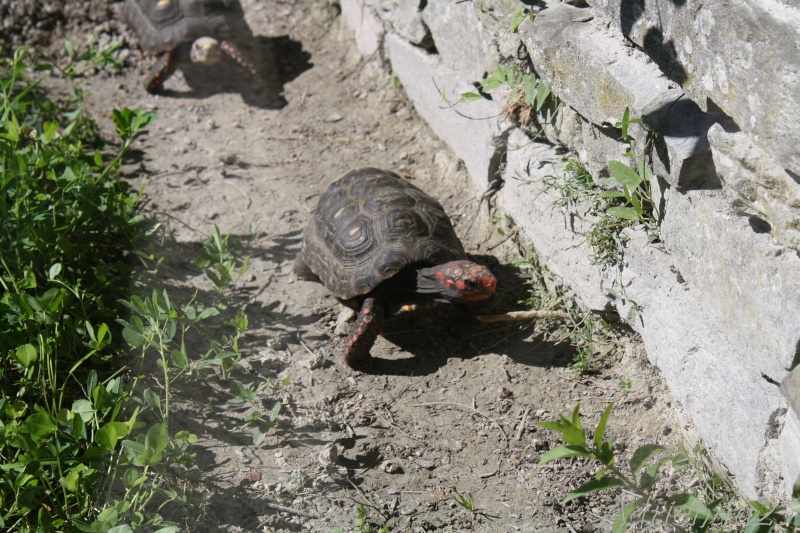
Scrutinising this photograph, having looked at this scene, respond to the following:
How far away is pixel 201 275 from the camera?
430 cm

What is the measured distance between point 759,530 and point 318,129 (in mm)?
4236

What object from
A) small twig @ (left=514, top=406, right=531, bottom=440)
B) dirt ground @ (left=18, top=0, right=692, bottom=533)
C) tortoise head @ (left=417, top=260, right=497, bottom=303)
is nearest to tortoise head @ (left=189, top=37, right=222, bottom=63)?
dirt ground @ (left=18, top=0, right=692, bottom=533)

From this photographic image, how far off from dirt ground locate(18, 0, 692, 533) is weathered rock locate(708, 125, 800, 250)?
1111 mm

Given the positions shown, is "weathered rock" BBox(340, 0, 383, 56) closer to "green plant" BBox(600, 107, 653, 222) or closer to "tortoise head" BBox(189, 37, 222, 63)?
"tortoise head" BBox(189, 37, 222, 63)

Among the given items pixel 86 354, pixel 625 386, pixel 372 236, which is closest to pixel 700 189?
pixel 625 386

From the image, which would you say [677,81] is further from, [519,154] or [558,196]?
[519,154]

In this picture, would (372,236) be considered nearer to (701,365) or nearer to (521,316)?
(521,316)

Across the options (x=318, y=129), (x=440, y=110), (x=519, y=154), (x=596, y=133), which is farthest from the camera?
(x=318, y=129)

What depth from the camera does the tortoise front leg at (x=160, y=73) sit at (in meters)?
6.29

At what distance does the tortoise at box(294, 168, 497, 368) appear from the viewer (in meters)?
3.65

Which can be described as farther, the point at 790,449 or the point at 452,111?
the point at 452,111

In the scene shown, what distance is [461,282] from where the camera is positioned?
3.57 m

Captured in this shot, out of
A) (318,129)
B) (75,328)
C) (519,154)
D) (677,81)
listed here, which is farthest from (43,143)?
(677,81)

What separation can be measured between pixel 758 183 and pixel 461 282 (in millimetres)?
1566
